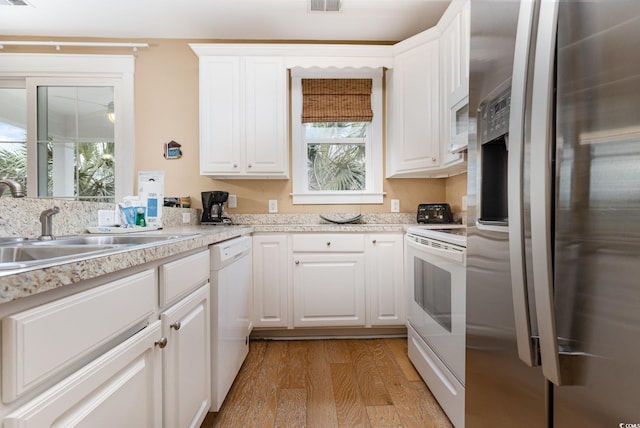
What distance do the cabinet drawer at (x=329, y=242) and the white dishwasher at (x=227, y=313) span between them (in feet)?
1.44

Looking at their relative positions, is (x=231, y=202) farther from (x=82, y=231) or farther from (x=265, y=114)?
(x=82, y=231)

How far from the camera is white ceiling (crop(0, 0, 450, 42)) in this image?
7.68 feet

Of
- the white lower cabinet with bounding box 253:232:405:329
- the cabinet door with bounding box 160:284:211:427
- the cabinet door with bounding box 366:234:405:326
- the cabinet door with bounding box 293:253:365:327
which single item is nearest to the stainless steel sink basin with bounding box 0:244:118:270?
the cabinet door with bounding box 160:284:211:427

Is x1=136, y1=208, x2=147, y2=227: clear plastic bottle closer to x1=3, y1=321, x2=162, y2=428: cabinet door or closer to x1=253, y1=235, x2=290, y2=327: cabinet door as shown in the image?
x1=253, y1=235, x2=290, y2=327: cabinet door

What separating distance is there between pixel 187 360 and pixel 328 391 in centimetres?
93

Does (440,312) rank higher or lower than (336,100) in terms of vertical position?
lower

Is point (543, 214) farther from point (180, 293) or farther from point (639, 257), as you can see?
point (180, 293)

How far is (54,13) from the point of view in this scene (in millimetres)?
2420

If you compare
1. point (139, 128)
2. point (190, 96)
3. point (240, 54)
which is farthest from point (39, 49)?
point (240, 54)

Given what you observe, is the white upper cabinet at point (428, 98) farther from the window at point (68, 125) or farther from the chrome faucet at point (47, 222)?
the window at point (68, 125)

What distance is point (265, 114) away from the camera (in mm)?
2512

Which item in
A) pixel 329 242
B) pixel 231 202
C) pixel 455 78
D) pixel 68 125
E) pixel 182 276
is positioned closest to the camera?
pixel 182 276

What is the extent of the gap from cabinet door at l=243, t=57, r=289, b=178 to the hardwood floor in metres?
1.46

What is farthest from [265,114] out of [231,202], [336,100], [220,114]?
[231,202]
